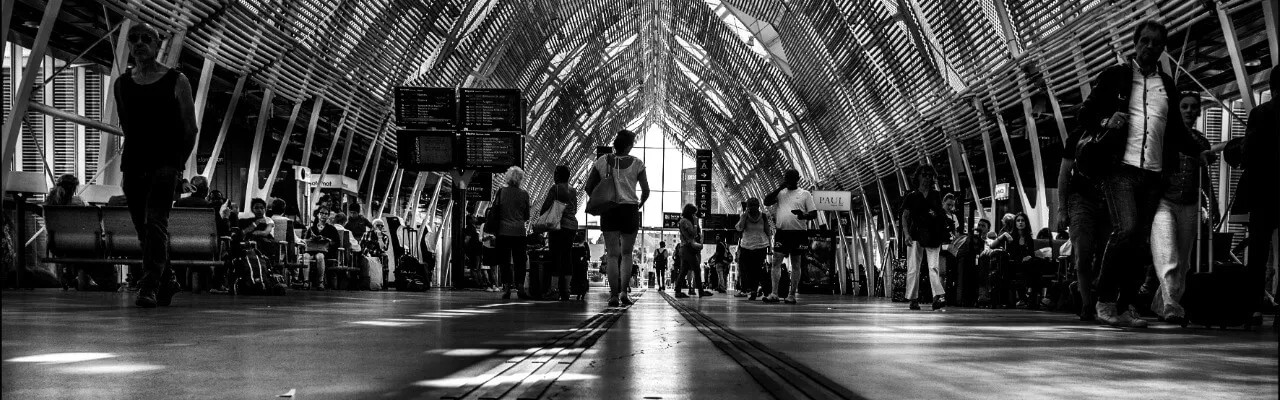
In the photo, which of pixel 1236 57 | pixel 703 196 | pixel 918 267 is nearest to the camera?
pixel 1236 57

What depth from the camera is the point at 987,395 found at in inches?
119

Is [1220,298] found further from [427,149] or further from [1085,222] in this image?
[427,149]

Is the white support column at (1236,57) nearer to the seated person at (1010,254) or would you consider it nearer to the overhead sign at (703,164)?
the seated person at (1010,254)

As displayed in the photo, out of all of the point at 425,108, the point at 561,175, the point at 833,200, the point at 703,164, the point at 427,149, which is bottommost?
the point at 561,175

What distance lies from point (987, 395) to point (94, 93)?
684 inches

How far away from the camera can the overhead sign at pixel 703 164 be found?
45250 mm

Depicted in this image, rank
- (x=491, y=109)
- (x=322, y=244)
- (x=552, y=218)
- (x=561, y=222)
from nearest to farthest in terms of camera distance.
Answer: (x=552, y=218) → (x=561, y=222) → (x=322, y=244) → (x=491, y=109)

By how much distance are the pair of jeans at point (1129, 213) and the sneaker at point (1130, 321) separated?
10.1 inches

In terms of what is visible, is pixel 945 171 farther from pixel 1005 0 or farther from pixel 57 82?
pixel 57 82

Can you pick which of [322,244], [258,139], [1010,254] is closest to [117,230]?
[322,244]

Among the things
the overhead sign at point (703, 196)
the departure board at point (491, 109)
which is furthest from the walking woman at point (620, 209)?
the overhead sign at point (703, 196)

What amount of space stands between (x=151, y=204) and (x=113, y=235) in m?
3.64

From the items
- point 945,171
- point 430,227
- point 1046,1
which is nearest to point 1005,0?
point 1046,1

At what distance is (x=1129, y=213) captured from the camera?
7.03 m
